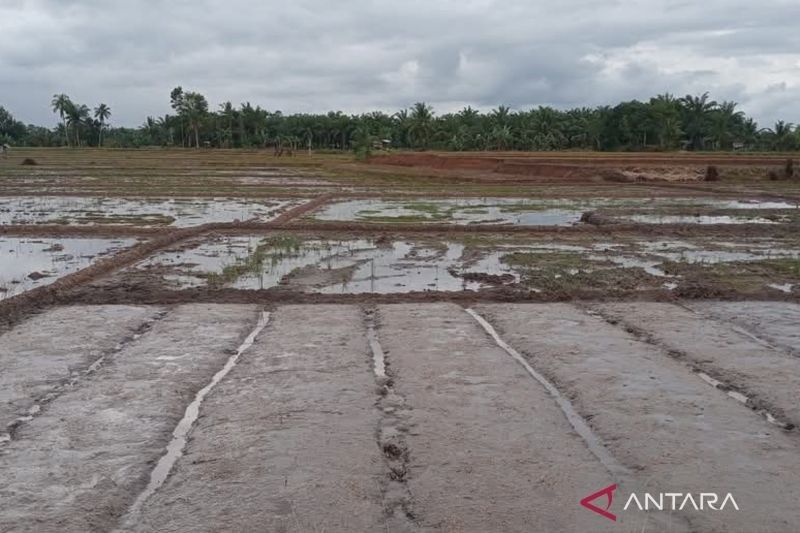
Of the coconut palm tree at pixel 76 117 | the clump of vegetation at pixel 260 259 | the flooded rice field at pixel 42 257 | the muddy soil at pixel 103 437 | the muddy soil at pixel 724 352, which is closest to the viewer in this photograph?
the muddy soil at pixel 103 437

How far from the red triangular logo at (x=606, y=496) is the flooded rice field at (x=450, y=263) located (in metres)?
6.13

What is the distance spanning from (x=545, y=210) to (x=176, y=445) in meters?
18.2

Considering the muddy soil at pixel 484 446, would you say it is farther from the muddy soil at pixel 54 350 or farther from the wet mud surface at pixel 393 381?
the muddy soil at pixel 54 350

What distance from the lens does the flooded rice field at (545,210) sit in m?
19.0

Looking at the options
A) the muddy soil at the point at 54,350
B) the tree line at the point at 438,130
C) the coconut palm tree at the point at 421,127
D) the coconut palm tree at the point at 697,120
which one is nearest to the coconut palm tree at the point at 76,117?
the tree line at the point at 438,130

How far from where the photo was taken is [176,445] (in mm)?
4852

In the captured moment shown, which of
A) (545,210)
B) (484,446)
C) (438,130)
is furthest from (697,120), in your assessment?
(484,446)

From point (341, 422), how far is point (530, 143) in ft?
229

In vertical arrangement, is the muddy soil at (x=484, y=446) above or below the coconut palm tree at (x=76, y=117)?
below

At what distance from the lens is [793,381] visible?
6.13m

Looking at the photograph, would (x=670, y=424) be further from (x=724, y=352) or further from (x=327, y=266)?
(x=327, y=266)

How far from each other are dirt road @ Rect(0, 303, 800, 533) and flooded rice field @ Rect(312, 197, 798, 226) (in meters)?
11.0

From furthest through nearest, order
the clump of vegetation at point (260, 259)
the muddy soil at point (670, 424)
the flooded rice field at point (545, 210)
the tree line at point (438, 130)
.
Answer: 1. the tree line at point (438, 130)
2. the flooded rice field at point (545, 210)
3. the clump of vegetation at point (260, 259)
4. the muddy soil at point (670, 424)

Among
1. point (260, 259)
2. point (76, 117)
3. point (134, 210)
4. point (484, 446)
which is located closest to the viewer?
point (484, 446)
